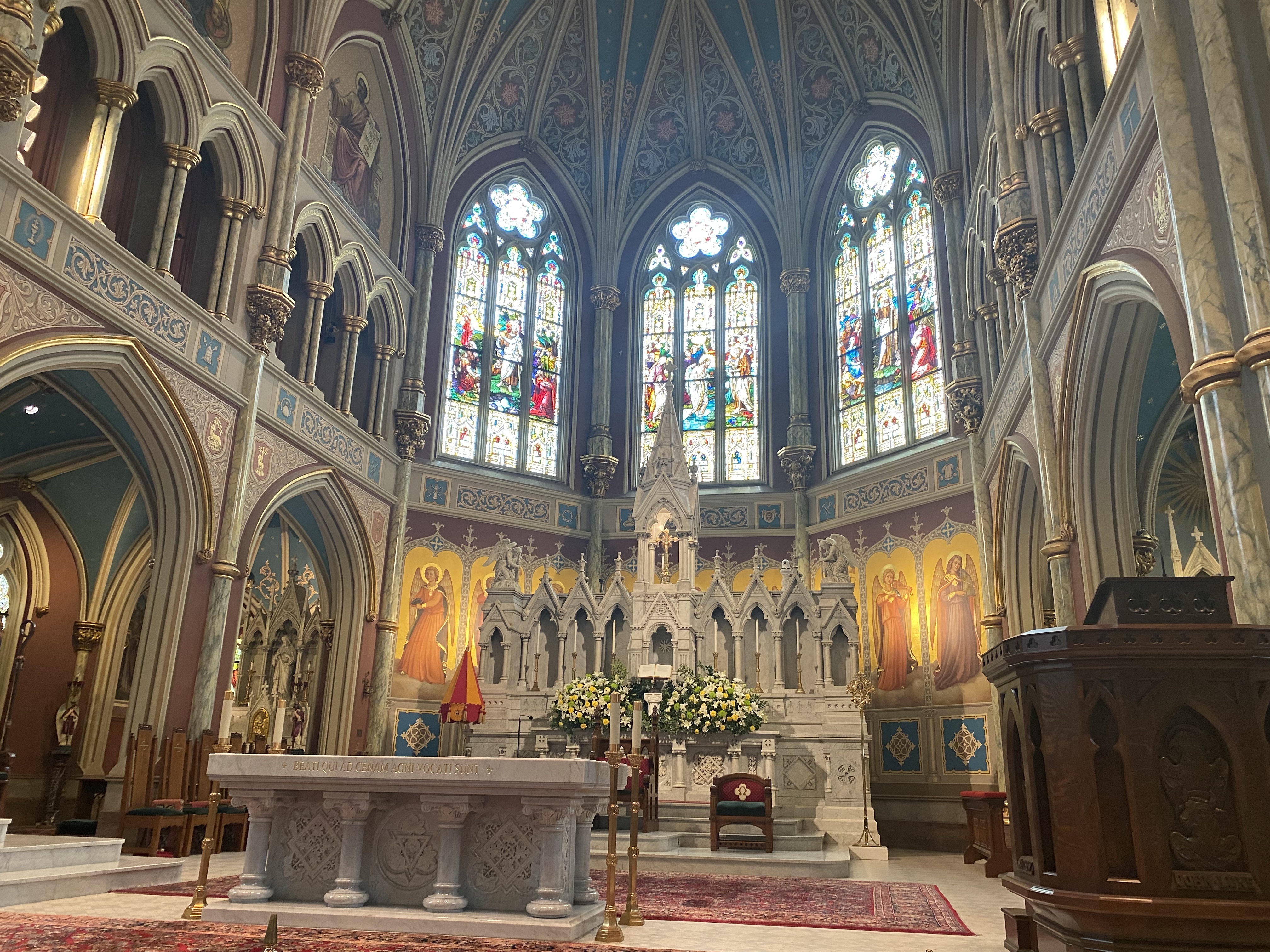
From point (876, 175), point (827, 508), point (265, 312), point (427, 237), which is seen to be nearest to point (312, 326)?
point (265, 312)

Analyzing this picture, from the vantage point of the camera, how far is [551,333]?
22.3 metres

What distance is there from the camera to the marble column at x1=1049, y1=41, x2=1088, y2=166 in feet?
35.3

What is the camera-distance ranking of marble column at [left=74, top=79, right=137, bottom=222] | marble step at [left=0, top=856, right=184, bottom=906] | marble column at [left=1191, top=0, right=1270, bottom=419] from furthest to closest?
marble column at [left=74, top=79, right=137, bottom=222] < marble step at [left=0, top=856, right=184, bottom=906] < marble column at [left=1191, top=0, right=1270, bottom=419]

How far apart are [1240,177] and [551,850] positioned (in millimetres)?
6335

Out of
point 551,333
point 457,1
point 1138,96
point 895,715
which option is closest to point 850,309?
point 551,333

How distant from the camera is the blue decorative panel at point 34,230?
385 inches

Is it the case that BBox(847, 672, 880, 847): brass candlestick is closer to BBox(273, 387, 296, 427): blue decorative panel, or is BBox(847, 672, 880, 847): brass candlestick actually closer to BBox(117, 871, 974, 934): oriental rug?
BBox(117, 871, 974, 934): oriental rug

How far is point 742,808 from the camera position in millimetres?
11461

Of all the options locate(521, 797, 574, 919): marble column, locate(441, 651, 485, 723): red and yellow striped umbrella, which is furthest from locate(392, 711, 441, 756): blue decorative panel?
locate(521, 797, 574, 919): marble column

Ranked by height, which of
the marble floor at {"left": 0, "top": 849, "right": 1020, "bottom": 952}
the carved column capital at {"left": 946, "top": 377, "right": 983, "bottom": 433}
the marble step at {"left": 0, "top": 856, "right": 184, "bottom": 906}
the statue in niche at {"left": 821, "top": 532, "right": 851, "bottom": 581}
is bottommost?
the marble floor at {"left": 0, "top": 849, "right": 1020, "bottom": 952}

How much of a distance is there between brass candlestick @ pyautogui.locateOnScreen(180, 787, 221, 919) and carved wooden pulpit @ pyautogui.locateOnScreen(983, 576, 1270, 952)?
17.8 ft

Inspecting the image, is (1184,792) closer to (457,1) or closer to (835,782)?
(835,782)

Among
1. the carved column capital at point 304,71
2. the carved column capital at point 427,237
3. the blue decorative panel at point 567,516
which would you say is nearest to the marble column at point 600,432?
the blue decorative panel at point 567,516

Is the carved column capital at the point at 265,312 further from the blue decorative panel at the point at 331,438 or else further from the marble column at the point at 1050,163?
the marble column at the point at 1050,163
